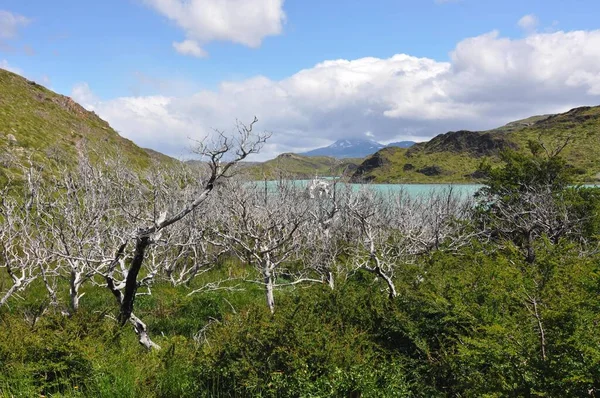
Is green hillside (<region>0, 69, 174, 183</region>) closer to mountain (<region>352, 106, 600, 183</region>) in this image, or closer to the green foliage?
the green foliage

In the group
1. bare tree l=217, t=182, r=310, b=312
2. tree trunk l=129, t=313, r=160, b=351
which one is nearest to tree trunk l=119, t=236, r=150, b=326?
tree trunk l=129, t=313, r=160, b=351

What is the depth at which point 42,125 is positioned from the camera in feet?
155

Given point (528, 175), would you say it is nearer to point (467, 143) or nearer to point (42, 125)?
point (42, 125)

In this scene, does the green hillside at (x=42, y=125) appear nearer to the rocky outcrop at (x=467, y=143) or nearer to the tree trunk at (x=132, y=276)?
the tree trunk at (x=132, y=276)

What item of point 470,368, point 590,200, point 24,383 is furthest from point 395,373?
point 590,200

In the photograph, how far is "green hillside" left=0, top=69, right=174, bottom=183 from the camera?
3541cm

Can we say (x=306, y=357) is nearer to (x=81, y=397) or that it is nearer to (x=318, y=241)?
(x=81, y=397)

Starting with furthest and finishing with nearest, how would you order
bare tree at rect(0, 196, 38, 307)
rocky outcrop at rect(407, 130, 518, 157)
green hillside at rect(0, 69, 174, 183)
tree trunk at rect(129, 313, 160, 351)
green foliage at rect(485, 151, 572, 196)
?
rocky outcrop at rect(407, 130, 518, 157), green hillside at rect(0, 69, 174, 183), green foliage at rect(485, 151, 572, 196), bare tree at rect(0, 196, 38, 307), tree trunk at rect(129, 313, 160, 351)

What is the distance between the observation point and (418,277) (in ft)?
37.3

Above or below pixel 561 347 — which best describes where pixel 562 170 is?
above

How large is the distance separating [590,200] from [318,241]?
1396 centimetres

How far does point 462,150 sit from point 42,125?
452 ft

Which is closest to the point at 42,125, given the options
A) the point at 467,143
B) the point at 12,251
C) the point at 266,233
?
the point at 12,251

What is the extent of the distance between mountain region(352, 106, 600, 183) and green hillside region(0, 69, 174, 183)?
76.0m
